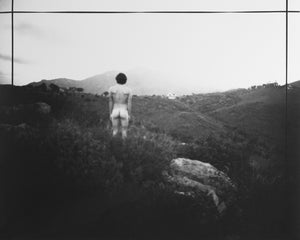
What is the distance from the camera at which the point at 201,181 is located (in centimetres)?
778

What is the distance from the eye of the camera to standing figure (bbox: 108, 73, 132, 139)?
8.08 m

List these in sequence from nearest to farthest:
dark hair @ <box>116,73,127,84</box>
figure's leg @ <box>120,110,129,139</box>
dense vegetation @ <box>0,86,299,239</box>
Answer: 1. dense vegetation @ <box>0,86,299,239</box>
2. figure's leg @ <box>120,110,129,139</box>
3. dark hair @ <box>116,73,127,84</box>

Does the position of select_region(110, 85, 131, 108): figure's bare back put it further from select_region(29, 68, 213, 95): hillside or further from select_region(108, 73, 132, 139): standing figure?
select_region(29, 68, 213, 95): hillside

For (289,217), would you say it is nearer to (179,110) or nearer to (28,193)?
(179,110)

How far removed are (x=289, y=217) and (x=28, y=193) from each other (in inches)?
186

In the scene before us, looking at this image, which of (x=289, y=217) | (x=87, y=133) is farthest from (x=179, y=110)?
(x=289, y=217)

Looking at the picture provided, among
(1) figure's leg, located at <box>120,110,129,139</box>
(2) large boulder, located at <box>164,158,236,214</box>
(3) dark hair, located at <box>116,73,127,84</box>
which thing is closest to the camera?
(2) large boulder, located at <box>164,158,236,214</box>

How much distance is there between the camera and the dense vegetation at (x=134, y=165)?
7.59m

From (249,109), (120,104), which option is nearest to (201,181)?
(249,109)

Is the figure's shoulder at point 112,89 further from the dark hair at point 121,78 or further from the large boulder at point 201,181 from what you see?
the large boulder at point 201,181

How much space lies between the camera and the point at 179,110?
28.0 feet

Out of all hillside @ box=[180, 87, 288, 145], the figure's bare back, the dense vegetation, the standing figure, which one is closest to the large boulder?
the dense vegetation

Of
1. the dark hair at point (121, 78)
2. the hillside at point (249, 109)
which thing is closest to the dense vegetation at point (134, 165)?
the hillside at point (249, 109)

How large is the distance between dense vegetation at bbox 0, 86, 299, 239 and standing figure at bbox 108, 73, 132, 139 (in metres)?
0.16
